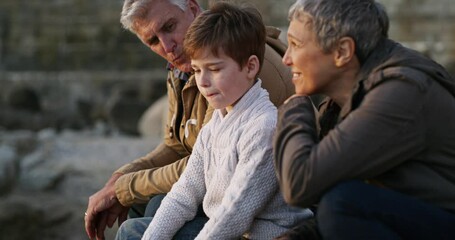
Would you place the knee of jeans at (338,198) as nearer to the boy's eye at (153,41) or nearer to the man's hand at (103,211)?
the boy's eye at (153,41)

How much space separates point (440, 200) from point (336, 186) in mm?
289

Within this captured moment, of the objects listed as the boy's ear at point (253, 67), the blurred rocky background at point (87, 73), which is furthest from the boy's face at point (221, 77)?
the blurred rocky background at point (87, 73)

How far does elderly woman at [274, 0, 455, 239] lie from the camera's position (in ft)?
9.67

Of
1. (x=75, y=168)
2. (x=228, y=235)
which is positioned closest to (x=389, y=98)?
(x=228, y=235)

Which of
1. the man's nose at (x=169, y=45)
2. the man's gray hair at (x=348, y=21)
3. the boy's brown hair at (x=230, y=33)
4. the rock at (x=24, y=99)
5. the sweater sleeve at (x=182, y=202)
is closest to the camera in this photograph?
the man's gray hair at (x=348, y=21)

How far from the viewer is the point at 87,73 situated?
50.9ft

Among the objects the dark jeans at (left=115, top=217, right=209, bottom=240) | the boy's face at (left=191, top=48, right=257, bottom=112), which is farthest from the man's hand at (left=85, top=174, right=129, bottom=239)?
the boy's face at (left=191, top=48, right=257, bottom=112)

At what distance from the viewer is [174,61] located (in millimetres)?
3939

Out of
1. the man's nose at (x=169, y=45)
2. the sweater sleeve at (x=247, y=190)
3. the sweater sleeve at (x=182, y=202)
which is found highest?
the man's nose at (x=169, y=45)

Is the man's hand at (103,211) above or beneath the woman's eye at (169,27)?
beneath

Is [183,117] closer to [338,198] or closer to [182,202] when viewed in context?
[182,202]

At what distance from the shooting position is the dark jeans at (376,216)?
2924mm

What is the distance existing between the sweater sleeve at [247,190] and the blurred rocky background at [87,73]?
22.8ft

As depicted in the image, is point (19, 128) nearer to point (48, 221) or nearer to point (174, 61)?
point (48, 221)
